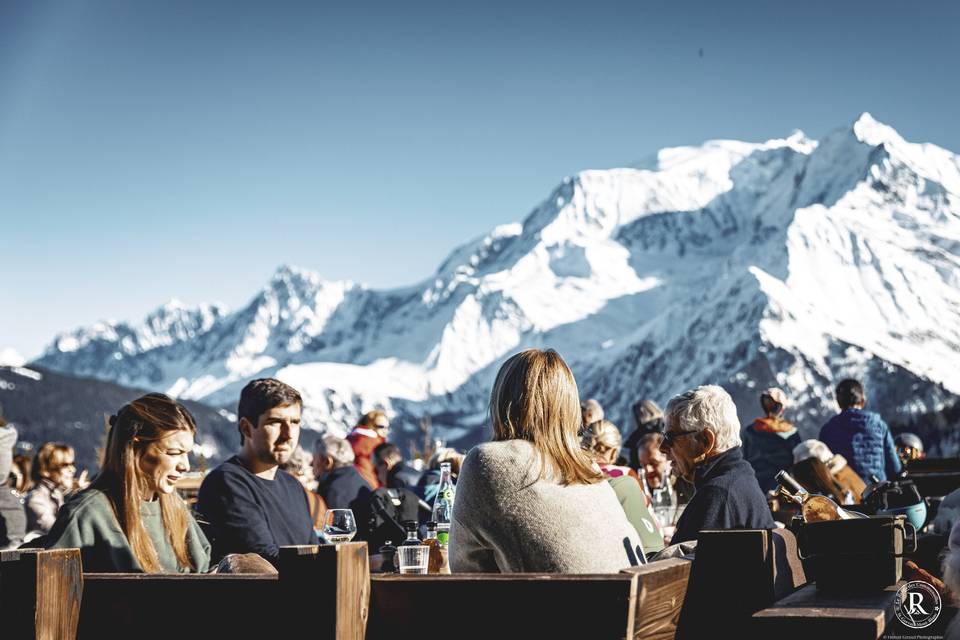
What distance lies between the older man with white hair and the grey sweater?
0.96 metres

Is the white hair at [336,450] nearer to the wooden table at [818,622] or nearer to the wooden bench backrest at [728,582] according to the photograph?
the wooden bench backrest at [728,582]

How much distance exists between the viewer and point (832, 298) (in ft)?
578

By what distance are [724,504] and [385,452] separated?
5.08 m

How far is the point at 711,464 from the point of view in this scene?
4051mm

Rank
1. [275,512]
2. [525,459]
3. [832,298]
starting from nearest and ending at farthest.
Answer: [525,459], [275,512], [832,298]

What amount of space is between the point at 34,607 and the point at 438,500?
2.79m

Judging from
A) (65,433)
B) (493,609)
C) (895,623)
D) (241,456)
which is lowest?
(895,623)

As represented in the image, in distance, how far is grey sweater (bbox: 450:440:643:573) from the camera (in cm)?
286

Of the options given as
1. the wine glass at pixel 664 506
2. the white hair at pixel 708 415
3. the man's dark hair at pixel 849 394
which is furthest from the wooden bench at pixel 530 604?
the man's dark hair at pixel 849 394

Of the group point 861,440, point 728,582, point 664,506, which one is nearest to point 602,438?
point 664,506

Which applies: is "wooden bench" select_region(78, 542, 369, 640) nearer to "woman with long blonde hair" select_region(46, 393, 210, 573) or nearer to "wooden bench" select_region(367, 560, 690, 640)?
"wooden bench" select_region(367, 560, 690, 640)

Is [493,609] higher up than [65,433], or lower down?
lower down

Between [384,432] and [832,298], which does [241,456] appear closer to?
[384,432]

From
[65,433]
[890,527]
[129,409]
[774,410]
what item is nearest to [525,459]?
[890,527]
